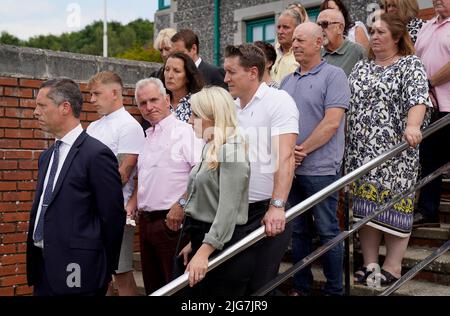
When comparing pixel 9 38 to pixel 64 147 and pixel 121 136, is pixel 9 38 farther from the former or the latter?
pixel 64 147

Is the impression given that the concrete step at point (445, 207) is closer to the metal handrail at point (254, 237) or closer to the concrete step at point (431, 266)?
the concrete step at point (431, 266)

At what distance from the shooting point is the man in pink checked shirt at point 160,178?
4.09 metres

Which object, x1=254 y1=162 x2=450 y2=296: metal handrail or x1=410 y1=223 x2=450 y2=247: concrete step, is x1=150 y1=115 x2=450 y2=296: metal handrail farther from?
x1=410 y1=223 x2=450 y2=247: concrete step

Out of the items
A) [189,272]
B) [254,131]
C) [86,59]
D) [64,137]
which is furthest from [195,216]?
[86,59]

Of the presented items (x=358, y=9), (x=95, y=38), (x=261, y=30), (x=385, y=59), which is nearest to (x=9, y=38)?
(x=95, y=38)

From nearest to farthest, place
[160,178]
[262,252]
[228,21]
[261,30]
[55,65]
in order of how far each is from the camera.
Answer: [262,252]
[160,178]
[55,65]
[261,30]
[228,21]

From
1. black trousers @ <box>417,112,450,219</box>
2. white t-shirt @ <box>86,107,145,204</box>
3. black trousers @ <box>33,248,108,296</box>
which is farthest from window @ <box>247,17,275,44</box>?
black trousers @ <box>33,248,108,296</box>

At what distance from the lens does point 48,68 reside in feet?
17.8

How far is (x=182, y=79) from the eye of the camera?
459cm

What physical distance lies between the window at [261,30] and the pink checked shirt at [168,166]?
758 centimetres

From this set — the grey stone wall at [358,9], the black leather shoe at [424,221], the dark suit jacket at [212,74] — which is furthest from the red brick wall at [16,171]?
the grey stone wall at [358,9]

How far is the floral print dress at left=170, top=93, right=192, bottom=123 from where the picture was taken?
4.55 metres

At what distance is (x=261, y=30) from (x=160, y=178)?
7.94 metres

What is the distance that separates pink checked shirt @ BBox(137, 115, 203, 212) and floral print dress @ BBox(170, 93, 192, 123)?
1.13 feet
